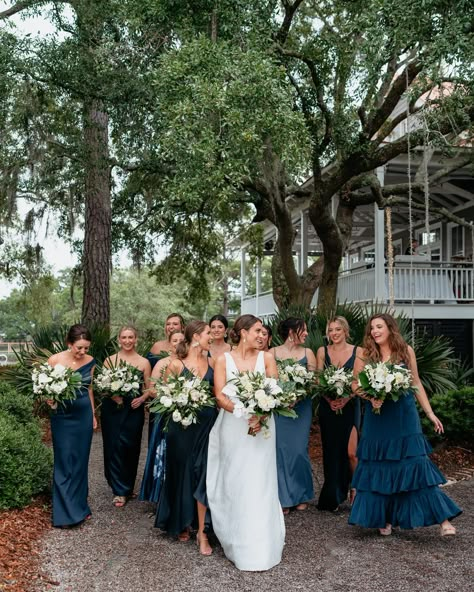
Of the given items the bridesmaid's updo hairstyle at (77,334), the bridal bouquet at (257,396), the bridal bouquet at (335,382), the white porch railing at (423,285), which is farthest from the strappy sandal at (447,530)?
the white porch railing at (423,285)

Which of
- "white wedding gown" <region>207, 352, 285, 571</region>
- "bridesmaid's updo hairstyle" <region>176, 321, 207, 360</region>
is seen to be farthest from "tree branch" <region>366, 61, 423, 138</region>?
"white wedding gown" <region>207, 352, 285, 571</region>

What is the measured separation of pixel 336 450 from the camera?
7.32 meters

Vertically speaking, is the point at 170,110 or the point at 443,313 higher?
the point at 170,110

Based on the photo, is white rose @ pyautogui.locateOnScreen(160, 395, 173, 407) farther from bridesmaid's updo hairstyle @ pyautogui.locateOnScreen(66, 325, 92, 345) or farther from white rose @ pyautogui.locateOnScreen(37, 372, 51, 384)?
bridesmaid's updo hairstyle @ pyautogui.locateOnScreen(66, 325, 92, 345)

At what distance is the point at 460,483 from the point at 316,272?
8.61 m

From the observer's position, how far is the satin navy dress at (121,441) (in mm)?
7707

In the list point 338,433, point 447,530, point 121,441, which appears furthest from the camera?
point 121,441

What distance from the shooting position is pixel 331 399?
23.7 feet

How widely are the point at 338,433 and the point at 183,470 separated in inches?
77.9

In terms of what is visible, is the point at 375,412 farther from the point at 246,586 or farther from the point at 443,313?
the point at 443,313

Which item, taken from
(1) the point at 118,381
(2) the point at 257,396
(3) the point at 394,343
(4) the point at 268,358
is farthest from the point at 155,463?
(3) the point at 394,343

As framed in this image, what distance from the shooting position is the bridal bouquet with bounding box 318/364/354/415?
6996 millimetres

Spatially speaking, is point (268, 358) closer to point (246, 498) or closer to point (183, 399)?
point (183, 399)

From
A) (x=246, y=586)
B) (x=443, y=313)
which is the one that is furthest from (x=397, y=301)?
(x=246, y=586)
